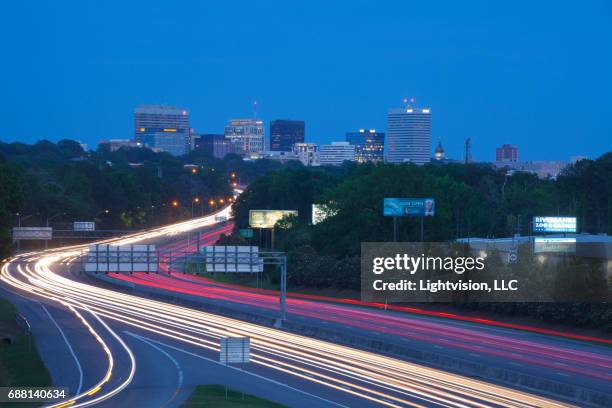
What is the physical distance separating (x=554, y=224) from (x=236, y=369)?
3725 centimetres

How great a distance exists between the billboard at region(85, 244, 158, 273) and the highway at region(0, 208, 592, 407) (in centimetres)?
326

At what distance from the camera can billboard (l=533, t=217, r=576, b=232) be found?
6900cm

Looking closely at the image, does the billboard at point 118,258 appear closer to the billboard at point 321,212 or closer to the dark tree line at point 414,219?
the dark tree line at point 414,219

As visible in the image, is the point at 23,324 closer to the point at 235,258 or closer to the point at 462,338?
the point at 235,258

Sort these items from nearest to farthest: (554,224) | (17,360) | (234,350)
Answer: (234,350)
(17,360)
(554,224)

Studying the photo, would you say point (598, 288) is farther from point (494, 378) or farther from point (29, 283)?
point (29, 283)

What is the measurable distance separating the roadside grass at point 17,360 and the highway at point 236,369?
197 centimetres

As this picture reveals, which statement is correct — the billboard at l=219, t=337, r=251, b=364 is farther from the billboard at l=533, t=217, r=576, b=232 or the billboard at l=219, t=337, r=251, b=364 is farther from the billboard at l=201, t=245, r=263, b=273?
the billboard at l=533, t=217, r=576, b=232

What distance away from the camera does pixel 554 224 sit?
228 ft

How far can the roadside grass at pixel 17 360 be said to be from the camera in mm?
37219

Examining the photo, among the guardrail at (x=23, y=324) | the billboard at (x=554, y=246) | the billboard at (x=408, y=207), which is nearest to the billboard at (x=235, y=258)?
the guardrail at (x=23, y=324)

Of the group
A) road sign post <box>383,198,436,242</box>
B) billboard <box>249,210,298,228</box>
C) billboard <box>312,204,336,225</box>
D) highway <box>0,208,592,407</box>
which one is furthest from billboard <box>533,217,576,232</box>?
billboard <box>249,210,298,228</box>

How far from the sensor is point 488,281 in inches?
2351

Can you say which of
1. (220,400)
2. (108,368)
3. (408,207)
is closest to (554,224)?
(408,207)
